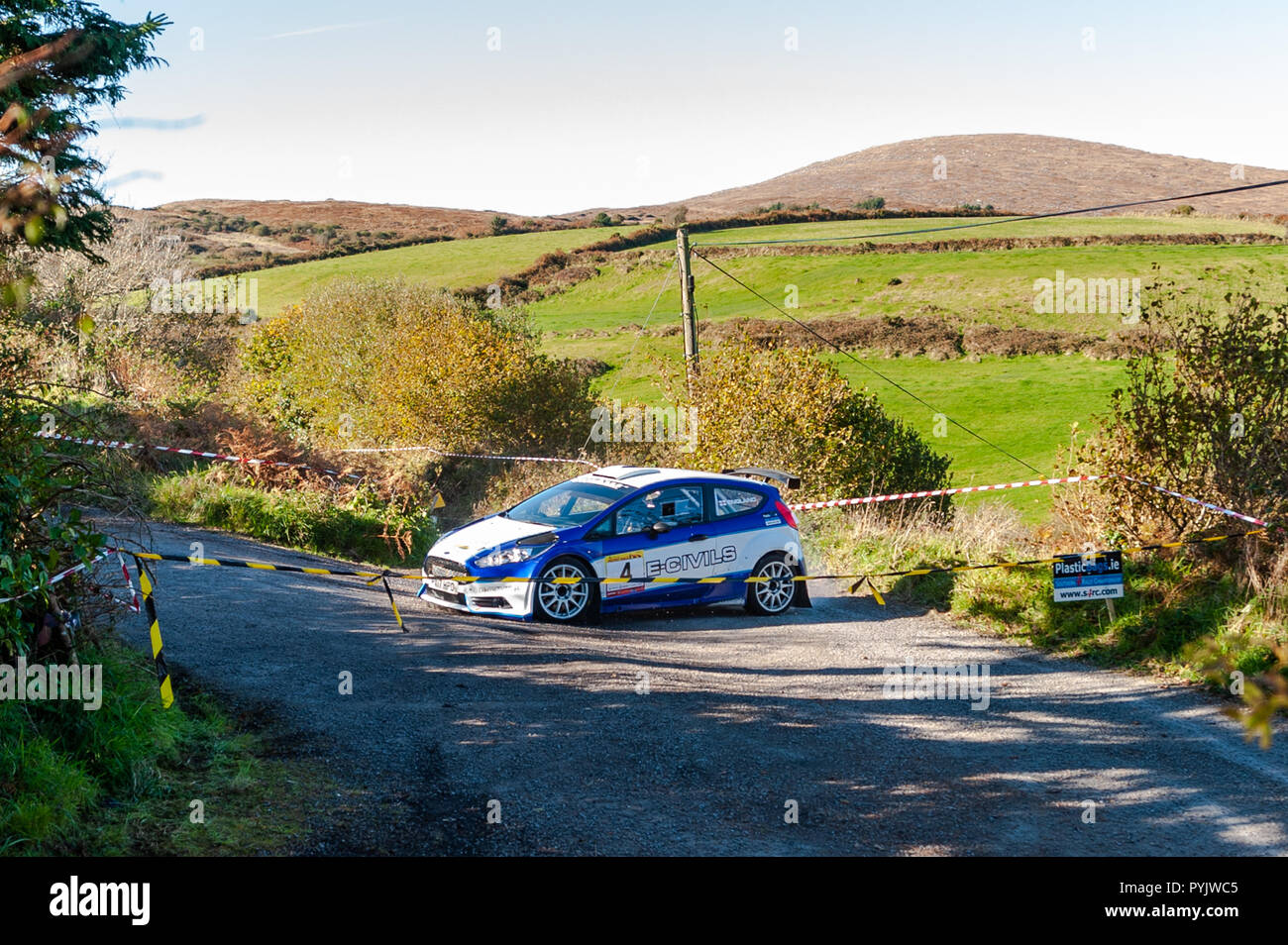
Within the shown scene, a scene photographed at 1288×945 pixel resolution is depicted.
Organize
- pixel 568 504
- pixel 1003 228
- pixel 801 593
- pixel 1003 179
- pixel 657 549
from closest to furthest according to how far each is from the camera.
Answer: pixel 657 549
pixel 568 504
pixel 801 593
pixel 1003 228
pixel 1003 179

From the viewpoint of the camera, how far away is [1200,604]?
419 inches

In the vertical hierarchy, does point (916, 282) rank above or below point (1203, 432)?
above

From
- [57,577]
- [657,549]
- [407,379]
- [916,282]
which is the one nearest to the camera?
[57,577]

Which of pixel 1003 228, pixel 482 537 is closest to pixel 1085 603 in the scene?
pixel 482 537

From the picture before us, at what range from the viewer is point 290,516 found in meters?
17.4

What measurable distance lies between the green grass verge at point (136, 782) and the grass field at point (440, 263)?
60486 millimetres

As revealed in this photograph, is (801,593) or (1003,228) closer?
(801,593)

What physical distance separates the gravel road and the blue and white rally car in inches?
23.0

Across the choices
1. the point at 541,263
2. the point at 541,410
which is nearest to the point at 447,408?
the point at 541,410

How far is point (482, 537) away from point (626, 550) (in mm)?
1611

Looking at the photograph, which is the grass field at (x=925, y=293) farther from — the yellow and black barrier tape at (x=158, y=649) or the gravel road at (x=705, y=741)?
the yellow and black barrier tape at (x=158, y=649)

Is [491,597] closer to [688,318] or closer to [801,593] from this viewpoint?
[801,593]

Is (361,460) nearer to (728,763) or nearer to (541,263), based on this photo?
(728,763)

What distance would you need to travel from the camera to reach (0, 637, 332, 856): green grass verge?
5.54m
